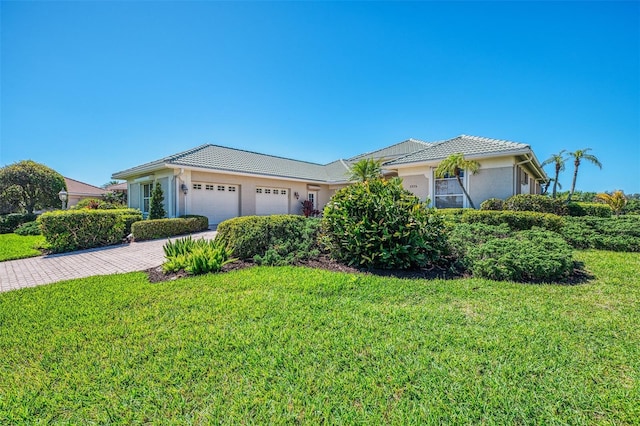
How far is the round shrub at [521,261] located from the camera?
5113 mm

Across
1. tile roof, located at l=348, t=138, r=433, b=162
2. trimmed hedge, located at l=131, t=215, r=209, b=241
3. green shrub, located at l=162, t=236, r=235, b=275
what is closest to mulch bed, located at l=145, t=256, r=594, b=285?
green shrub, located at l=162, t=236, r=235, b=275

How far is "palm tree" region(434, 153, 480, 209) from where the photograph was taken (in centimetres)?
1209

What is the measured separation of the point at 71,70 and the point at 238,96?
237 inches

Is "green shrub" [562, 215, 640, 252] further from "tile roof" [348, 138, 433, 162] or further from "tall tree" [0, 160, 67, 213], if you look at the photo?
"tall tree" [0, 160, 67, 213]

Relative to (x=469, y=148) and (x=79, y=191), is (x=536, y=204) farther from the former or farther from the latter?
(x=79, y=191)

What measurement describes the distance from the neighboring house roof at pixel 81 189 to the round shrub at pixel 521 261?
37617 millimetres

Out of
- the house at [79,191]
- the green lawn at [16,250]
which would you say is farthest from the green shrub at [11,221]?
the house at [79,191]

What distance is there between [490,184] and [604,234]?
15.4 feet

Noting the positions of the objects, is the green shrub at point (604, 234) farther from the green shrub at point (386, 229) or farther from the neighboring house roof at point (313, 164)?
the green shrub at point (386, 229)

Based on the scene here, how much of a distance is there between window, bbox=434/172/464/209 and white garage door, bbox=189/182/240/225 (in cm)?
1176

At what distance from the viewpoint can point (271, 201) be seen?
62.6 ft

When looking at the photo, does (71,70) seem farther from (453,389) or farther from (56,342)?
(453,389)

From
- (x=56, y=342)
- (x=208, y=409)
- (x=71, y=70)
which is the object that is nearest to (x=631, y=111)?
(x=208, y=409)

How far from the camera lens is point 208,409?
2.07 metres
